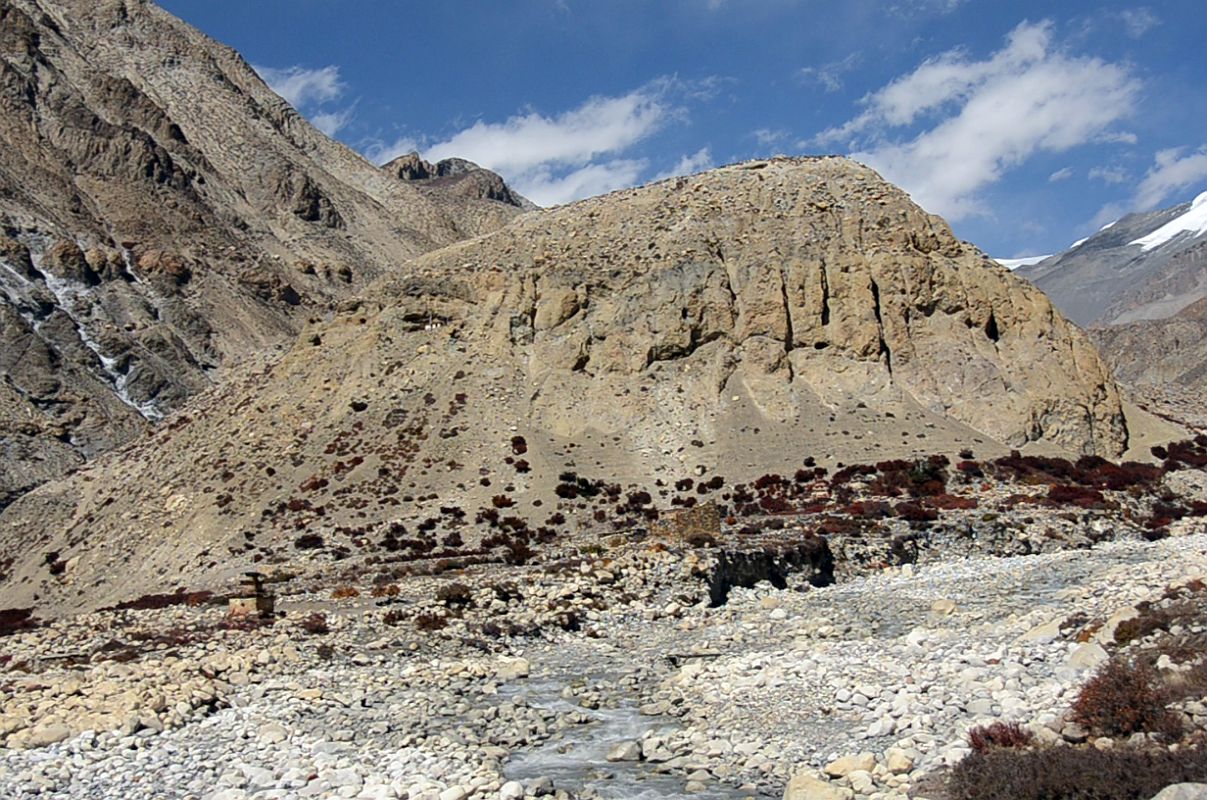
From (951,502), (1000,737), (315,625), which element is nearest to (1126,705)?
(1000,737)

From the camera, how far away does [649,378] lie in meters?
55.2

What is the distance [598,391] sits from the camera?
54688 mm

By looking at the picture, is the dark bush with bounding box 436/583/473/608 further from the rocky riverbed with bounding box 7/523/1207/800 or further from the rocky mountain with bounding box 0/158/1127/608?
the rocky mountain with bounding box 0/158/1127/608

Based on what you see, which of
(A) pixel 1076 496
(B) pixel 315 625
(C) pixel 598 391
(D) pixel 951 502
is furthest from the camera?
(C) pixel 598 391

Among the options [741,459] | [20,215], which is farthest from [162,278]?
[741,459]

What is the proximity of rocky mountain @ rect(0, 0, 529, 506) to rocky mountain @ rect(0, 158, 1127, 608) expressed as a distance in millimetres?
24915

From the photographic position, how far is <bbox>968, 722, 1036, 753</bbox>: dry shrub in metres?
14.1

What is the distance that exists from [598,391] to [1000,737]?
135 feet

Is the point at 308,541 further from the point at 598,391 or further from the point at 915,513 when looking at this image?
the point at 915,513

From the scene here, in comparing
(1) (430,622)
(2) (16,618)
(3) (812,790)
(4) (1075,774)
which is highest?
(2) (16,618)

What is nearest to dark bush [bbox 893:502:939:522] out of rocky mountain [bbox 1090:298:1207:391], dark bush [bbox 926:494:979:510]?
dark bush [bbox 926:494:979:510]

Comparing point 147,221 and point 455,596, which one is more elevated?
point 147,221

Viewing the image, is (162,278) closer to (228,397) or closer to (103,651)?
(228,397)

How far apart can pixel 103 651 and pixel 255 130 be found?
12078 centimetres
